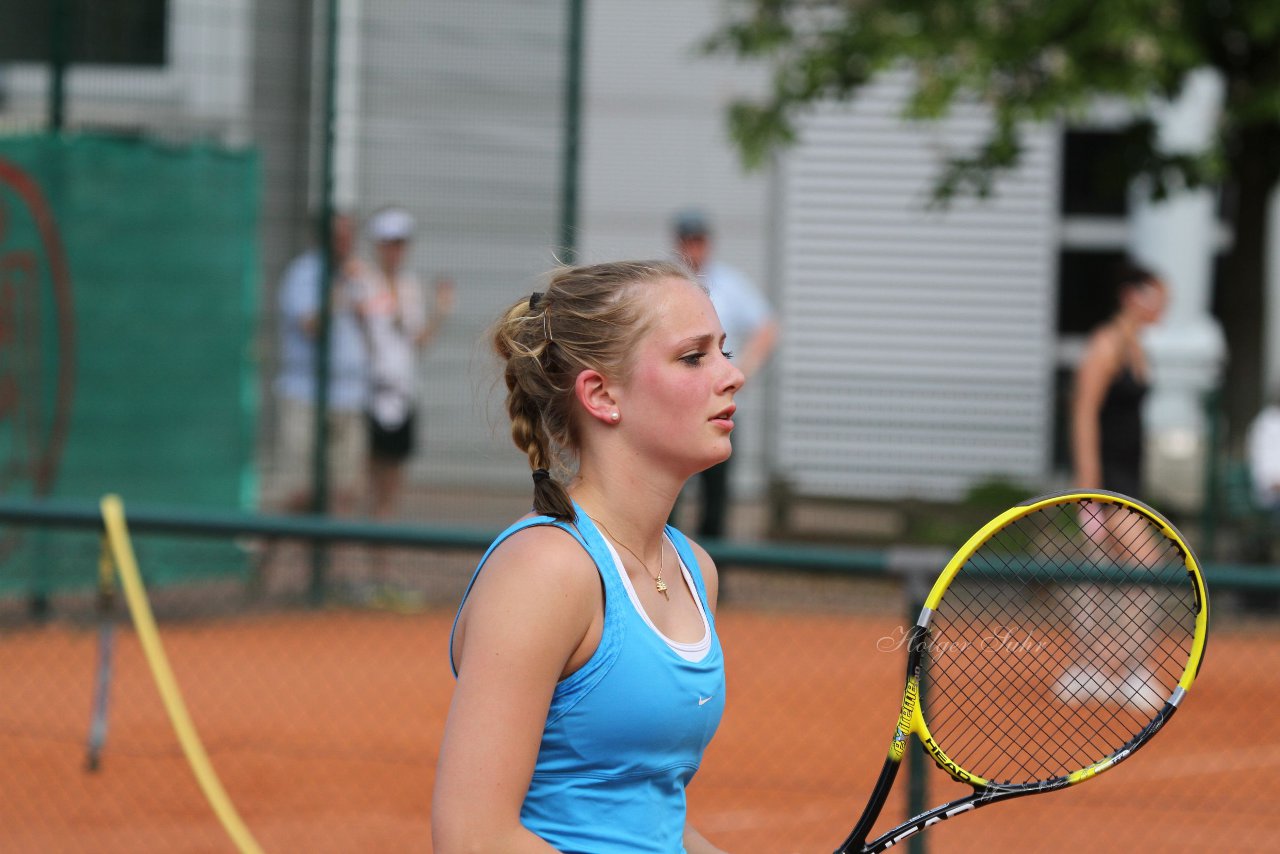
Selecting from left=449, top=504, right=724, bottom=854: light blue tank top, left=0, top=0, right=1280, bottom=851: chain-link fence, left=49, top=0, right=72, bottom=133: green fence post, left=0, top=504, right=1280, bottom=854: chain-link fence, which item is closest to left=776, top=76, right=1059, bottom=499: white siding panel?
left=0, top=0, right=1280, bottom=851: chain-link fence

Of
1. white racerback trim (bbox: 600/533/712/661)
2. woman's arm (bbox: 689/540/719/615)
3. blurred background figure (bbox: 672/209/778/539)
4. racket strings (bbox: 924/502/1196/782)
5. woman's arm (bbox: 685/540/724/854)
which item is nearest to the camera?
white racerback trim (bbox: 600/533/712/661)

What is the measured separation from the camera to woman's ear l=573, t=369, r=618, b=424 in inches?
90.9

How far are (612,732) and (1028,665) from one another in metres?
1.10

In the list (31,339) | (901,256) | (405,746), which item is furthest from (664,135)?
(405,746)

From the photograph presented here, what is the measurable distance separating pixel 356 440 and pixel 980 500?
394cm

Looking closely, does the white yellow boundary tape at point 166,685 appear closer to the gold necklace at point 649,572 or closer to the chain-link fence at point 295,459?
the chain-link fence at point 295,459

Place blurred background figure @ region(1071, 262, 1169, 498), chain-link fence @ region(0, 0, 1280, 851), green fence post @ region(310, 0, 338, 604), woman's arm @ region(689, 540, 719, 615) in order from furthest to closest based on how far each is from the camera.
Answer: green fence post @ region(310, 0, 338, 604) < blurred background figure @ region(1071, 262, 1169, 498) < chain-link fence @ region(0, 0, 1280, 851) < woman's arm @ region(689, 540, 719, 615)

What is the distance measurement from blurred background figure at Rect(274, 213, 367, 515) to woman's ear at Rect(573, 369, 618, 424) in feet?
24.7

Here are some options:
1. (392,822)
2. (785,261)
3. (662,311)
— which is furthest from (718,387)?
(785,261)

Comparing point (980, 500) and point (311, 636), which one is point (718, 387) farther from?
point (980, 500)

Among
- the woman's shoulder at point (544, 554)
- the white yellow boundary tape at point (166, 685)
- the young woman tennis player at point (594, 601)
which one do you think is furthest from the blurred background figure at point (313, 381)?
the woman's shoulder at point (544, 554)

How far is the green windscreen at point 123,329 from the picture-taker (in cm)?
865

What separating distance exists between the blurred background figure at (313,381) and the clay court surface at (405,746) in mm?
1233

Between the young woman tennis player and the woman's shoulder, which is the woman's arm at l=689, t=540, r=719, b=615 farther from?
the woman's shoulder
